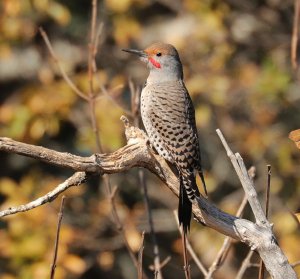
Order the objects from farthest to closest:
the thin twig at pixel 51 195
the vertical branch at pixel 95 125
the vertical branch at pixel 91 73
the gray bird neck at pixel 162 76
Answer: the gray bird neck at pixel 162 76 < the vertical branch at pixel 91 73 < the vertical branch at pixel 95 125 < the thin twig at pixel 51 195

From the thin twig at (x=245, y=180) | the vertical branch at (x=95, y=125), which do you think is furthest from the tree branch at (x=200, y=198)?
the vertical branch at (x=95, y=125)

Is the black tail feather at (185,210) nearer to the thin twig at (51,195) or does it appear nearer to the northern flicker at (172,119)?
the northern flicker at (172,119)

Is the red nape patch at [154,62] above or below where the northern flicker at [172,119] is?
above

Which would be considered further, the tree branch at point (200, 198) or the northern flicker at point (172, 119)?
the northern flicker at point (172, 119)

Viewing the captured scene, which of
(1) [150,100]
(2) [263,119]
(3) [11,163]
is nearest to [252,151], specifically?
(2) [263,119]

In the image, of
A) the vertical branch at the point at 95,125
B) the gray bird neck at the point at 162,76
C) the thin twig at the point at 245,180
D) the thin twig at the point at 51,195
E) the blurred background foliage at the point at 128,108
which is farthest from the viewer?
the blurred background foliage at the point at 128,108

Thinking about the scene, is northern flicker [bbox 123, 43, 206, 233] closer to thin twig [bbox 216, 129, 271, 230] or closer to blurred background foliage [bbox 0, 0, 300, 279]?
thin twig [bbox 216, 129, 271, 230]

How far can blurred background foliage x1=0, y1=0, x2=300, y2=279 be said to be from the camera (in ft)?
27.1

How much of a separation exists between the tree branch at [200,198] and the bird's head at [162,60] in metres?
1.59

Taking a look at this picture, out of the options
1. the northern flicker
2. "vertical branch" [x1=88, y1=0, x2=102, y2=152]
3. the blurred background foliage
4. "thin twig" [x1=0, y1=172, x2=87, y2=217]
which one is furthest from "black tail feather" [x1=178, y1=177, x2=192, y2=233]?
the blurred background foliage

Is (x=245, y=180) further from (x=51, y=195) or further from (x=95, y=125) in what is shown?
(x=95, y=125)

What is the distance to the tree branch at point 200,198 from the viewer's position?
333 cm

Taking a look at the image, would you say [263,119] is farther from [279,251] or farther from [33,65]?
[279,251]

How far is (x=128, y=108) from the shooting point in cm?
863
